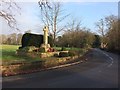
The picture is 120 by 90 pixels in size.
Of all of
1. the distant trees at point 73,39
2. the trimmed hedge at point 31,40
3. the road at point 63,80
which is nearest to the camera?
the road at point 63,80

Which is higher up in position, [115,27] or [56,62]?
[115,27]

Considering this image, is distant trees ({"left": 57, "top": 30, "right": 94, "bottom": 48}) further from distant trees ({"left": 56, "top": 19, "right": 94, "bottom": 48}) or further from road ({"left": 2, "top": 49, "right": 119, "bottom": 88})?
road ({"left": 2, "top": 49, "right": 119, "bottom": 88})

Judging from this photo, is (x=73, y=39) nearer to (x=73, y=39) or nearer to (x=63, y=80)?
(x=73, y=39)

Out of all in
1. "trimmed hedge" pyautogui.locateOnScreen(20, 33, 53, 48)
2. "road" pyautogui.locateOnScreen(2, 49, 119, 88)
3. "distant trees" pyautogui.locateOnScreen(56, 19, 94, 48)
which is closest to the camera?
"road" pyautogui.locateOnScreen(2, 49, 119, 88)

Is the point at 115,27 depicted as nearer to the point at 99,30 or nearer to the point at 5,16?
the point at 5,16

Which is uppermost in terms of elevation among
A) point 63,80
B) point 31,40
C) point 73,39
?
point 73,39

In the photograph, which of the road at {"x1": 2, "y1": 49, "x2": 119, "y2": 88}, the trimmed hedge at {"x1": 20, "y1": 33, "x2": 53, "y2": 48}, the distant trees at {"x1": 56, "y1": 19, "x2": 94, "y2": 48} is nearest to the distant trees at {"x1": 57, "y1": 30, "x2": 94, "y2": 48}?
the distant trees at {"x1": 56, "y1": 19, "x2": 94, "y2": 48}

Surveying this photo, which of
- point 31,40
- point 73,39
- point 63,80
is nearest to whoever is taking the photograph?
point 63,80

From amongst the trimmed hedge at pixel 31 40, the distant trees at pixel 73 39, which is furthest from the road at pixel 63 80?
the distant trees at pixel 73 39

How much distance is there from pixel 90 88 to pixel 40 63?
527 inches

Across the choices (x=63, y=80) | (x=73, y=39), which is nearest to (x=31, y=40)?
(x=63, y=80)

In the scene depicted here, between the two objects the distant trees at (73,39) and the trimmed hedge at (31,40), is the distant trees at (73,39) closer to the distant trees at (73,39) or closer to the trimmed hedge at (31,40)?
the distant trees at (73,39)

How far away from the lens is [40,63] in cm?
2655

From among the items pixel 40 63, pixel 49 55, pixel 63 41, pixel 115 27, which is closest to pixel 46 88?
pixel 40 63
